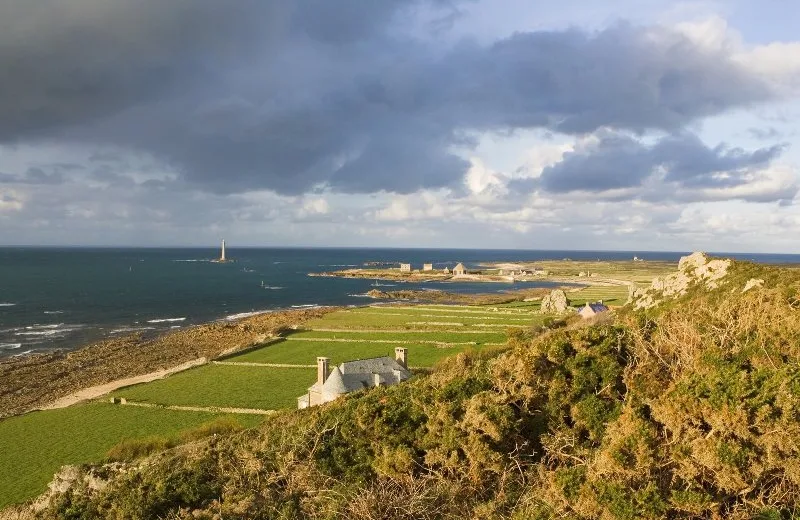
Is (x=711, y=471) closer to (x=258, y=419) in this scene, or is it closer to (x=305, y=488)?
(x=305, y=488)

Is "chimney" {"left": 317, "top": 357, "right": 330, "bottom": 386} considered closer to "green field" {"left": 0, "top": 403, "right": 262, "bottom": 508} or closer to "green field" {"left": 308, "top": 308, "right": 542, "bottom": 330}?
"green field" {"left": 0, "top": 403, "right": 262, "bottom": 508}

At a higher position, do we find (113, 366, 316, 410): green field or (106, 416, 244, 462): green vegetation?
(106, 416, 244, 462): green vegetation

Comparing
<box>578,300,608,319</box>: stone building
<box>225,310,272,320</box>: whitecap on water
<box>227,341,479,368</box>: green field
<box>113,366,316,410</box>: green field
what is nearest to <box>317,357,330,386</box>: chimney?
<box>113,366,316,410</box>: green field

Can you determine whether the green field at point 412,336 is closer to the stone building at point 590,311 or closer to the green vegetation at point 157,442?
the stone building at point 590,311

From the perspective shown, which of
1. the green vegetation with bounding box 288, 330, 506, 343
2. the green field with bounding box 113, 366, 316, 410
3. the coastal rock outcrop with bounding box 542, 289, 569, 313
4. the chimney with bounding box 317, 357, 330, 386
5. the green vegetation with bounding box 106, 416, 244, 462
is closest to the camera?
the green vegetation with bounding box 106, 416, 244, 462

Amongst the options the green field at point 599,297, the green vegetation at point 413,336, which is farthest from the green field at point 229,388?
the green field at point 599,297

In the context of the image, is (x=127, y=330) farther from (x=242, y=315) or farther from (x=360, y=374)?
(x=360, y=374)
